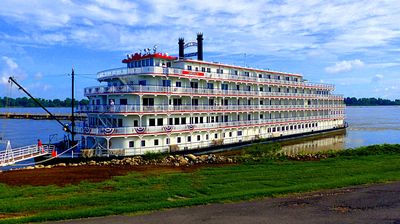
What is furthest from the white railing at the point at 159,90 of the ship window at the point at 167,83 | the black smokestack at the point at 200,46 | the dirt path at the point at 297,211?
the dirt path at the point at 297,211

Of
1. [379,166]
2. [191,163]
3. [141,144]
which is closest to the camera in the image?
[379,166]

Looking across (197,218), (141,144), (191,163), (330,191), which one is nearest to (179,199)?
(197,218)

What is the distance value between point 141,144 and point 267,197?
20836mm

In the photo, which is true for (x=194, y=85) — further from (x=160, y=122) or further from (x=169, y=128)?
(x=169, y=128)

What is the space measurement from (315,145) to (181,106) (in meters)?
26.2

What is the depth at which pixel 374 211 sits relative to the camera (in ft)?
48.7

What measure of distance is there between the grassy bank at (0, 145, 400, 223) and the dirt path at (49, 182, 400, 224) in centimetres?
93

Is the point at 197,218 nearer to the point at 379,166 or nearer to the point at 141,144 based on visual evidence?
the point at 379,166

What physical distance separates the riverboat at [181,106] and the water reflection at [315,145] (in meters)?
2.95

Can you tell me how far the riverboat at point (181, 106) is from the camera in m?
35.6

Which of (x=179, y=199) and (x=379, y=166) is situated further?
(x=379, y=166)

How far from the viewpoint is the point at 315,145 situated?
5622 centimetres

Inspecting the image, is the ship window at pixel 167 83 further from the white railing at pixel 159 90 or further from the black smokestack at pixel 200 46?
the black smokestack at pixel 200 46

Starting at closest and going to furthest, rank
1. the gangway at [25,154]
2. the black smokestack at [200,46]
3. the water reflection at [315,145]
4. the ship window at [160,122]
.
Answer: the gangway at [25,154], the ship window at [160,122], the black smokestack at [200,46], the water reflection at [315,145]
